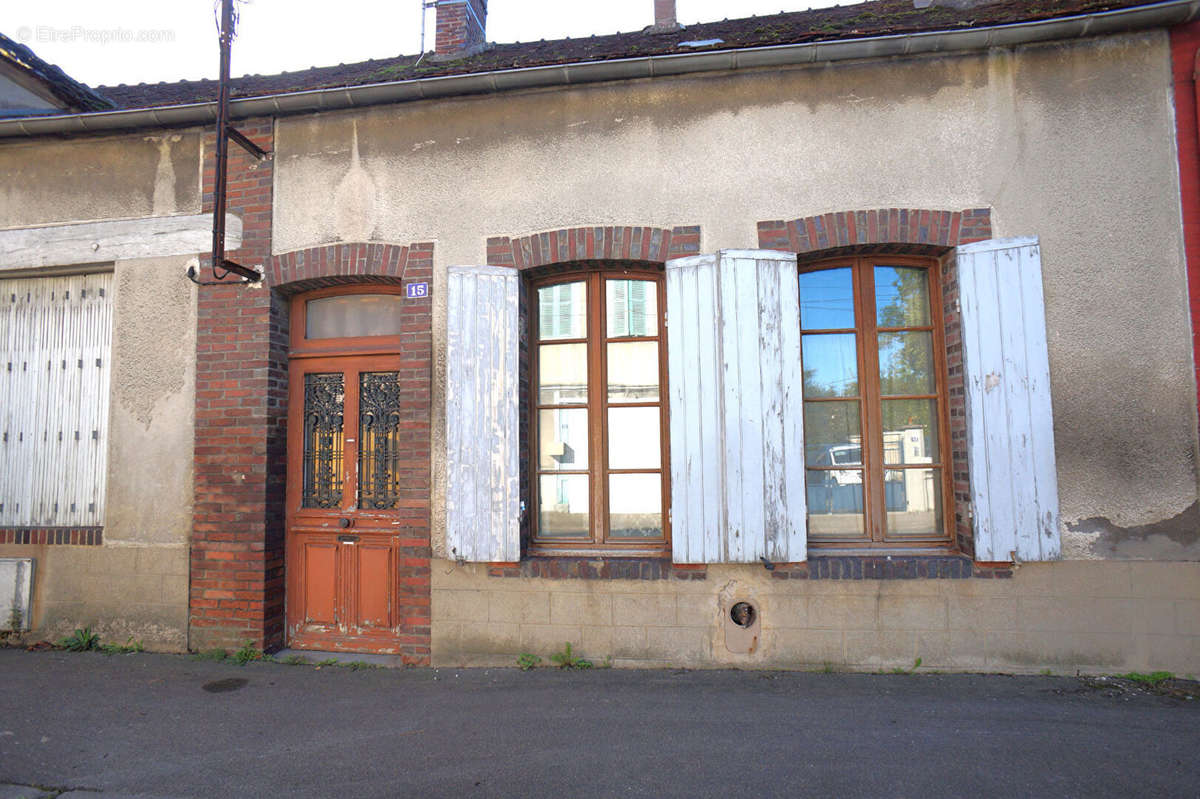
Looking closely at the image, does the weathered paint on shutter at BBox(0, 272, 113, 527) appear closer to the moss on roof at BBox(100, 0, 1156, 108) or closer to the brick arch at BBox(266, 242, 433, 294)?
the brick arch at BBox(266, 242, 433, 294)

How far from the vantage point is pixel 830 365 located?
4.52 m

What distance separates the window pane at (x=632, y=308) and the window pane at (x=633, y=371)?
10 centimetres

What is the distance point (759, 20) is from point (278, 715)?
650 centimetres

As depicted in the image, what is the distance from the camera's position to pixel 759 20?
582cm

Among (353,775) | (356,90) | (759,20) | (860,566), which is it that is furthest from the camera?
(759,20)

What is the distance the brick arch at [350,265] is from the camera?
4.62 m

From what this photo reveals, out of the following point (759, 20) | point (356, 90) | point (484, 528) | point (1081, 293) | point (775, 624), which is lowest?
point (775, 624)

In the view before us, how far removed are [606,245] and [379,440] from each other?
2.18 m

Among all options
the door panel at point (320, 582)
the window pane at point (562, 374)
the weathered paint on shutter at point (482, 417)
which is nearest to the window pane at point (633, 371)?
the window pane at point (562, 374)

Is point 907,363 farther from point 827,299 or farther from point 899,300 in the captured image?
point 827,299

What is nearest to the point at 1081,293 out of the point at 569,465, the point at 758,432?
the point at 758,432

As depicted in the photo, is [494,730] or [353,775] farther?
[494,730]

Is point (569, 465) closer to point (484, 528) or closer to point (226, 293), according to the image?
point (484, 528)

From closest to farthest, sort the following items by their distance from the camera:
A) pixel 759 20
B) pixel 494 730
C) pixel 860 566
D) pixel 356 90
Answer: pixel 494 730
pixel 860 566
pixel 356 90
pixel 759 20
